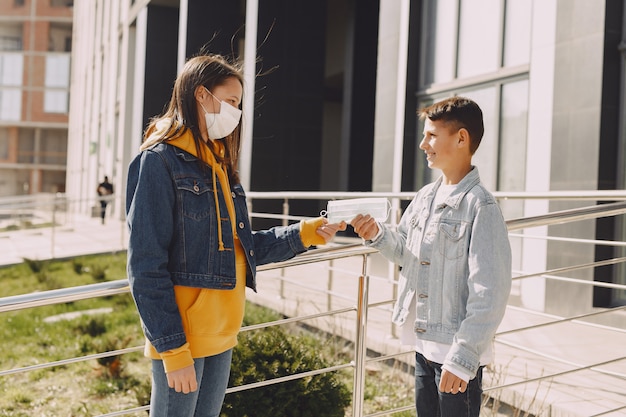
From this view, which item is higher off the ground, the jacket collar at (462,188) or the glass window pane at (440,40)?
the glass window pane at (440,40)

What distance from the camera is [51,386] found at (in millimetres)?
5914

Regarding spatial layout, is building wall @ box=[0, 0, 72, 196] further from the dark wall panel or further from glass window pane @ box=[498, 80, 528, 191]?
glass window pane @ box=[498, 80, 528, 191]

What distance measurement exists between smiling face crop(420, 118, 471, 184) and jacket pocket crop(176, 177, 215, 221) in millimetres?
777

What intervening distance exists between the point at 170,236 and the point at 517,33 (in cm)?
666

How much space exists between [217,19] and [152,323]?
1571 cm

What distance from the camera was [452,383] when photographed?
2121 millimetres

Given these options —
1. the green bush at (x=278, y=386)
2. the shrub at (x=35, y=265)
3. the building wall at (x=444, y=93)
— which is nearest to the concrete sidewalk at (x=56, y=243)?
the shrub at (x=35, y=265)

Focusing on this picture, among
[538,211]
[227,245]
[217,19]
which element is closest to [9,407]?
[227,245]

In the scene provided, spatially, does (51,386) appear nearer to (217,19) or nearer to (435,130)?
(435,130)

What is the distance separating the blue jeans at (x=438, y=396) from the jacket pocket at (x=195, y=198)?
3.12 ft

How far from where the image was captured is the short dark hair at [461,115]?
7.50 feet

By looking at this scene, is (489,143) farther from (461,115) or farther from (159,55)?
(159,55)

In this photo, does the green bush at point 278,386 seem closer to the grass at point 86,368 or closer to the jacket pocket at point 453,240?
the grass at point 86,368

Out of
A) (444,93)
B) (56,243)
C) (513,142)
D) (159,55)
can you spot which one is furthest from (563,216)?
(159,55)
